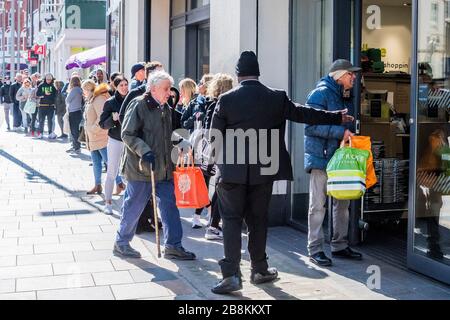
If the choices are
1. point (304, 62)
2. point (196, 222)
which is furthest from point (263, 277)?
point (304, 62)

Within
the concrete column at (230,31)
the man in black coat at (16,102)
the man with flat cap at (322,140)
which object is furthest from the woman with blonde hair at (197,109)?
the man in black coat at (16,102)

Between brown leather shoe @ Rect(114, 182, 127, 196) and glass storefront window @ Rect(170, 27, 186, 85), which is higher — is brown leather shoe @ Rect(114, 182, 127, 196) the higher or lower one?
the lower one

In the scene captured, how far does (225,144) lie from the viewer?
537 cm

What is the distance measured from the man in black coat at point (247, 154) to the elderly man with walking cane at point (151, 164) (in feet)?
3.34

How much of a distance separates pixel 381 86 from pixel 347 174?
3022mm

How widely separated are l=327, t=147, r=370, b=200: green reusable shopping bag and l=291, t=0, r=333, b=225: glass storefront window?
77.3 inches

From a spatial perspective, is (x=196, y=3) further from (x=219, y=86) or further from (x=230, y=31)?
(x=219, y=86)

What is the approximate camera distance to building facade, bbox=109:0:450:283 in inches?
229

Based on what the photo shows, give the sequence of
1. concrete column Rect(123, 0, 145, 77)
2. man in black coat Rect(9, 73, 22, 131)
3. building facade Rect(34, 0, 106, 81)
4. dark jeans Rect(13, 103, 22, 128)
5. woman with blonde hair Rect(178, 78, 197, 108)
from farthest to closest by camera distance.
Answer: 1. building facade Rect(34, 0, 106, 81)
2. dark jeans Rect(13, 103, 22, 128)
3. man in black coat Rect(9, 73, 22, 131)
4. concrete column Rect(123, 0, 145, 77)
5. woman with blonde hair Rect(178, 78, 197, 108)

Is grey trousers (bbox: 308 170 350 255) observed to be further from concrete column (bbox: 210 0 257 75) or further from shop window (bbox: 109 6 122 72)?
shop window (bbox: 109 6 122 72)

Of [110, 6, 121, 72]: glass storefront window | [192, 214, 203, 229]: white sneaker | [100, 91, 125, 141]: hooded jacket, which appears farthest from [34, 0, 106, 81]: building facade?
[192, 214, 203, 229]: white sneaker

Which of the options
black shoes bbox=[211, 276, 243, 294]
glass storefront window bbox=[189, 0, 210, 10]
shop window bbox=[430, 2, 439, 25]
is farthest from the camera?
glass storefront window bbox=[189, 0, 210, 10]
